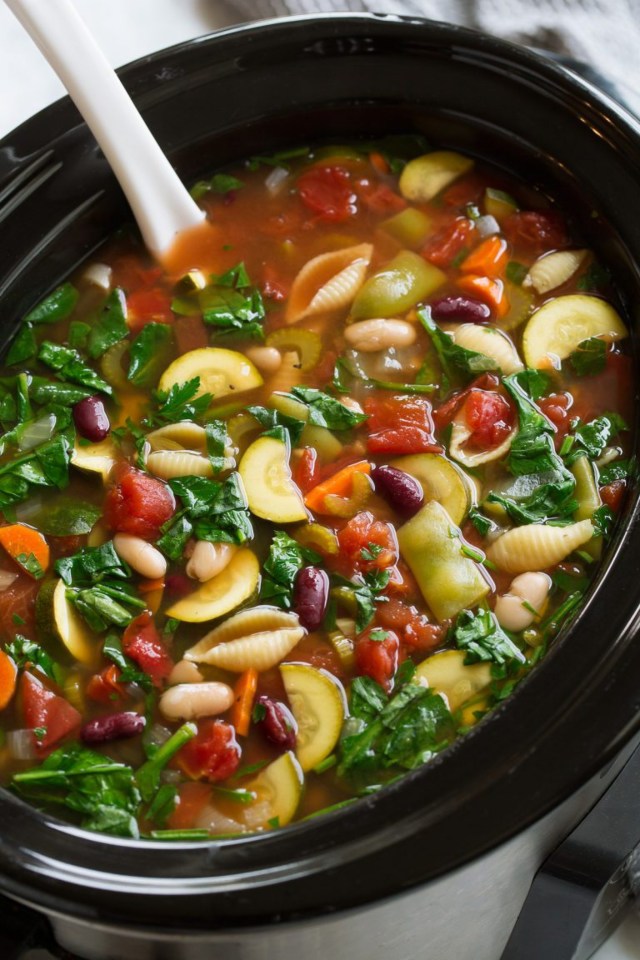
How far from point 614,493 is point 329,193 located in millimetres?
1023

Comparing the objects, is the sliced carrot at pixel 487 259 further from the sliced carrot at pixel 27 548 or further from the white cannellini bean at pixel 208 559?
the sliced carrot at pixel 27 548

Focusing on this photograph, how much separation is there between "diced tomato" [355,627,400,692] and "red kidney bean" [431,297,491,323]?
29.0 inches

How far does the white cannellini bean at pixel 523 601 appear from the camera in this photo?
2043mm

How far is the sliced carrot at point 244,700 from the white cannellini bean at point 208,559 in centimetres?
21

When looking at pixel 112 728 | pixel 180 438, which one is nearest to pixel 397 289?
pixel 180 438

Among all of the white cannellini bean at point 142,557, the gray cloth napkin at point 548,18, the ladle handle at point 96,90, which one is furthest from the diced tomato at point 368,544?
the gray cloth napkin at point 548,18

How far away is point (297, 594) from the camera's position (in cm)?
210

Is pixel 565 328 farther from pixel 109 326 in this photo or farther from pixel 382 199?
pixel 109 326

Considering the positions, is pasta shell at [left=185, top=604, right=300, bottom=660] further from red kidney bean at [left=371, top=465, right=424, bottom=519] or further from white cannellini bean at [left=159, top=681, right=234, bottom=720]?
red kidney bean at [left=371, top=465, right=424, bottom=519]

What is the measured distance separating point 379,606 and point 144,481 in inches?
20.7

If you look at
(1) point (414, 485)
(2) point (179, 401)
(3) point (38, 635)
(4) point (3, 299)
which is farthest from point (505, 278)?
(3) point (38, 635)

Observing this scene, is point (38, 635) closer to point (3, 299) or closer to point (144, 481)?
Result: point (144, 481)

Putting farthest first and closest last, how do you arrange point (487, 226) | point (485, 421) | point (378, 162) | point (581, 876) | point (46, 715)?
point (378, 162) → point (487, 226) → point (485, 421) → point (46, 715) → point (581, 876)

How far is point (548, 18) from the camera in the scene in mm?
3029
